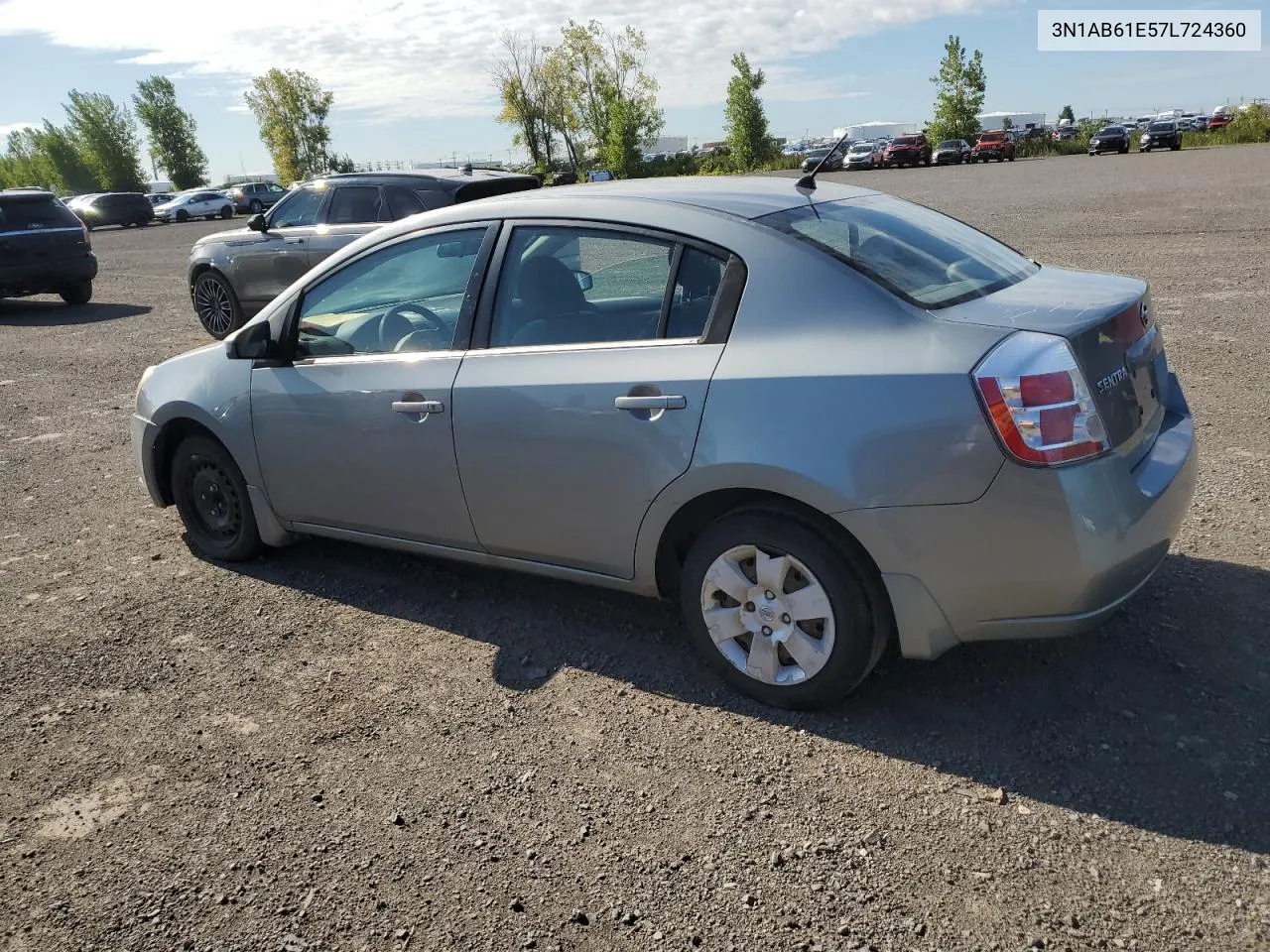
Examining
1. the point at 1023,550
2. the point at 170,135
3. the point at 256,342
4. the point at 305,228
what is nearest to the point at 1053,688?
the point at 1023,550

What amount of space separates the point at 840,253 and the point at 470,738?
6.55 feet

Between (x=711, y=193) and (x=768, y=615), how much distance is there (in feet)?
5.09

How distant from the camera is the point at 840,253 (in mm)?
3270

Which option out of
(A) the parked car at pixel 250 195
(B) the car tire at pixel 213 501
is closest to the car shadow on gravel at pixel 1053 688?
(B) the car tire at pixel 213 501

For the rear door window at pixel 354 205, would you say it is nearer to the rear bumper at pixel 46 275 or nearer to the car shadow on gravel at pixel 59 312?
the car shadow on gravel at pixel 59 312

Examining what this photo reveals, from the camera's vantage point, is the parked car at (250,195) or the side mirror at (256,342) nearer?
the side mirror at (256,342)

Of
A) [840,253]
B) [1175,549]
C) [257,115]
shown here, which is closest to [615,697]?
[840,253]

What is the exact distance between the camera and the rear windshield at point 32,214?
1488 centimetres

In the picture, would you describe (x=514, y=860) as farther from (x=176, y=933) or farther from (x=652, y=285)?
(x=652, y=285)

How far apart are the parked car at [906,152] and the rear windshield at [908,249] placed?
5472 cm

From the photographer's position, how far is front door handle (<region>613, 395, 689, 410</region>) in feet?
10.7

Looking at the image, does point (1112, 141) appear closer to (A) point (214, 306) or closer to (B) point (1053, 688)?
(A) point (214, 306)

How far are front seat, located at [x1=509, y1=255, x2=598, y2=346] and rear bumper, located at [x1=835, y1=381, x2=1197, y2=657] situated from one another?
1235 millimetres

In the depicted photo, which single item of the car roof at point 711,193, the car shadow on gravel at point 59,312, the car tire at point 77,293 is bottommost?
the car shadow on gravel at point 59,312
